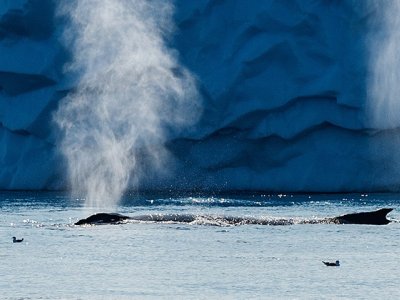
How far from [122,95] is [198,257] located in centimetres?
1971

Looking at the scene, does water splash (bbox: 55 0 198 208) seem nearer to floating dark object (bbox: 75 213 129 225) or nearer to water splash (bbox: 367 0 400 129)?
water splash (bbox: 367 0 400 129)

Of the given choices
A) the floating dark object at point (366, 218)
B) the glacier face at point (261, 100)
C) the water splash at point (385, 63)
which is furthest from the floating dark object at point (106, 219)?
the water splash at point (385, 63)

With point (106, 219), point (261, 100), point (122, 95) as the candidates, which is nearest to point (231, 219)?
point (106, 219)

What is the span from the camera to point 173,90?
45312mm

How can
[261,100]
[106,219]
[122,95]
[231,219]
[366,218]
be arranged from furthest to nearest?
[122,95], [261,100], [231,219], [106,219], [366,218]

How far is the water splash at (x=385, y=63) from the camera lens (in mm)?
43125

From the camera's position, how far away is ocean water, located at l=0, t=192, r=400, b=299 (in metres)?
22.4

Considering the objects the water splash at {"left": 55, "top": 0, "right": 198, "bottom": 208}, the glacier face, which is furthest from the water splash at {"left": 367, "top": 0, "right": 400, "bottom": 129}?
the water splash at {"left": 55, "top": 0, "right": 198, "bottom": 208}

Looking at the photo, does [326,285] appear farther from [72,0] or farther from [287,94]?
[72,0]

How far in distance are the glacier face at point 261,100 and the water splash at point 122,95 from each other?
16.4 inches

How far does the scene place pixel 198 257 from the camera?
27.0m

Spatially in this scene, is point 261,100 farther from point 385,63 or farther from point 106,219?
point 106,219

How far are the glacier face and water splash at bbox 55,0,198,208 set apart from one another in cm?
42

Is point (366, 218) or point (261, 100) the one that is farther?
point (261, 100)
